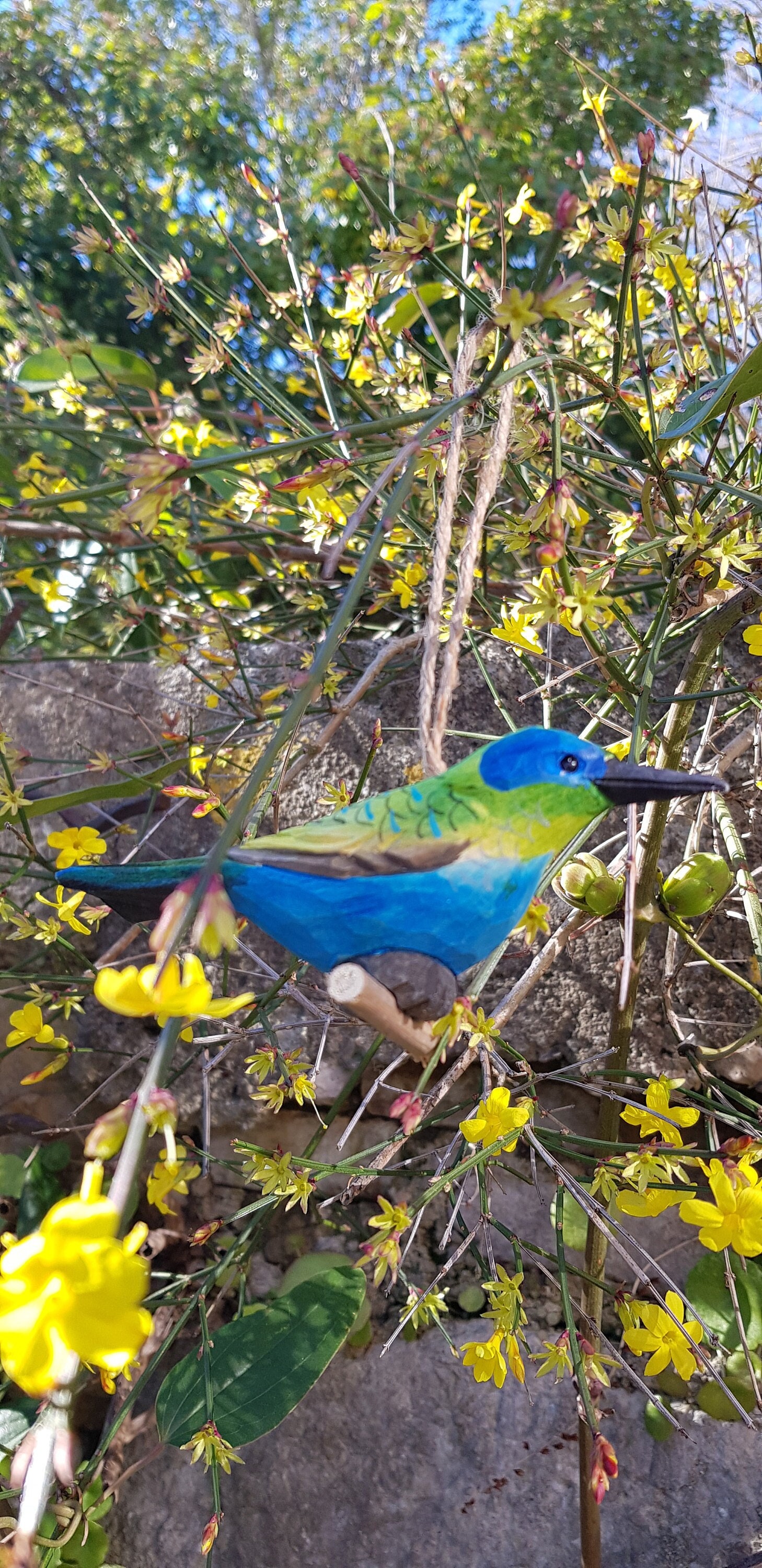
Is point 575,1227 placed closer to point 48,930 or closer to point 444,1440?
point 444,1440

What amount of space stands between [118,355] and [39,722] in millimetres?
720

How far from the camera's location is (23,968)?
1388 millimetres

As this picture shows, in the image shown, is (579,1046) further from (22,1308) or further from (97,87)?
(97,87)

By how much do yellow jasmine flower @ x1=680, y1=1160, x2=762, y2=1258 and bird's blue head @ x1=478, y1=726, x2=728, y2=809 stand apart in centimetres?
31

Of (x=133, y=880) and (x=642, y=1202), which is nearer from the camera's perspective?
(x=133, y=880)

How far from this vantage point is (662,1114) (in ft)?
2.60

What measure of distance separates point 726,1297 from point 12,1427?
30.6 inches

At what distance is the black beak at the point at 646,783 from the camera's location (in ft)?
1.87

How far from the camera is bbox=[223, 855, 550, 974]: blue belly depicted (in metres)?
0.58

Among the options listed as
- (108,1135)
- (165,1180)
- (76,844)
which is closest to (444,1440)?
(165,1180)

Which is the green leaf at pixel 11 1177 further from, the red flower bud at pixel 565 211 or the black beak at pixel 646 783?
the red flower bud at pixel 565 211

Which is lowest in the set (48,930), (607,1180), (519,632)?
(607,1180)

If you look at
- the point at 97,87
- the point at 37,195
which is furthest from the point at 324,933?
the point at 97,87

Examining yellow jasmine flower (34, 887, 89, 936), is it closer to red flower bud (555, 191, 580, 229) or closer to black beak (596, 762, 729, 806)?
black beak (596, 762, 729, 806)
